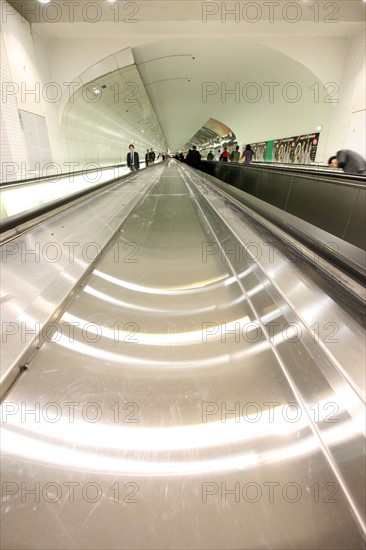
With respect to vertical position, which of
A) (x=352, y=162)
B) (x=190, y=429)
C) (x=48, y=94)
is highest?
(x=48, y=94)

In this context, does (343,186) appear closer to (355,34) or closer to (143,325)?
(143,325)

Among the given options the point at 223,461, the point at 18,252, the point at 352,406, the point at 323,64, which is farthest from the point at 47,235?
the point at 323,64

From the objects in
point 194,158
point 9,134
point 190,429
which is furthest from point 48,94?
point 190,429

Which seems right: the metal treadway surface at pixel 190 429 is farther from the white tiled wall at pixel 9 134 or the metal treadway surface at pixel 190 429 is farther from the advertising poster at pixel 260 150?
the advertising poster at pixel 260 150

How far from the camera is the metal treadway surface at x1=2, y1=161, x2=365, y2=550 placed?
683 millimetres

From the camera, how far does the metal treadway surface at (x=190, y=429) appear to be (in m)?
0.68

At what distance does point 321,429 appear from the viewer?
88cm

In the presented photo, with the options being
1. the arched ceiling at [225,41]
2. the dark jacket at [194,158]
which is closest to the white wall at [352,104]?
the arched ceiling at [225,41]

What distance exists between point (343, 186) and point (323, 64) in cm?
1062

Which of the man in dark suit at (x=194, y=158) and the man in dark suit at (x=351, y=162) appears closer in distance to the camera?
the man in dark suit at (x=351, y=162)

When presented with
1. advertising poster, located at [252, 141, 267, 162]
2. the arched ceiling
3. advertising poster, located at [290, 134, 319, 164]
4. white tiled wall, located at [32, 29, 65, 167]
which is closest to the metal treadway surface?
white tiled wall, located at [32, 29, 65, 167]

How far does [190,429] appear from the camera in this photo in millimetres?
901

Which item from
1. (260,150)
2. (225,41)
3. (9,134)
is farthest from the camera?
(260,150)

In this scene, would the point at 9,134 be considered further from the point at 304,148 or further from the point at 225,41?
the point at 304,148
